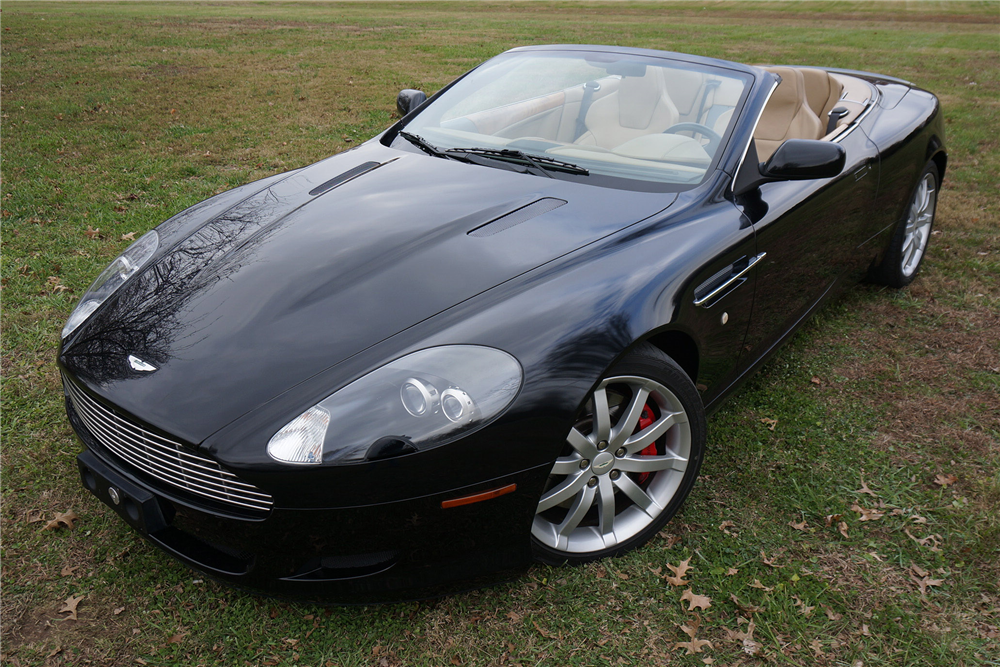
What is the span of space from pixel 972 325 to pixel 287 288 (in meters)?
3.69

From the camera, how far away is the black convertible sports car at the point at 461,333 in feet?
6.04

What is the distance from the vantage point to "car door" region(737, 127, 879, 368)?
277 cm

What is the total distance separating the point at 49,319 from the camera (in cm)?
385

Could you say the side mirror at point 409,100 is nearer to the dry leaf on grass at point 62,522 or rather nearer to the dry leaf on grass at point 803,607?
the dry leaf on grass at point 62,522

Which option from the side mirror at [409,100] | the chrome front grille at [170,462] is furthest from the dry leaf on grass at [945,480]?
the side mirror at [409,100]

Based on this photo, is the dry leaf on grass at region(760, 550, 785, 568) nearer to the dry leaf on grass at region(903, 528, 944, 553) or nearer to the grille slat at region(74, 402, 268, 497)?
the dry leaf on grass at region(903, 528, 944, 553)

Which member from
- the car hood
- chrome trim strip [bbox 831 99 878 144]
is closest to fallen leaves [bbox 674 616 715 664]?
the car hood

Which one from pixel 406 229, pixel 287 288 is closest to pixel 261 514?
pixel 287 288

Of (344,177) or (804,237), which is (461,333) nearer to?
(344,177)

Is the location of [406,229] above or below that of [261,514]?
above

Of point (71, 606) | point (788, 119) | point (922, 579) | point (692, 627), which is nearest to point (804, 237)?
point (788, 119)

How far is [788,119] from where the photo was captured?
370cm

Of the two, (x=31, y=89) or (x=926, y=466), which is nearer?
(x=926, y=466)

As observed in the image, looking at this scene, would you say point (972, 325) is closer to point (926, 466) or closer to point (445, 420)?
point (926, 466)
